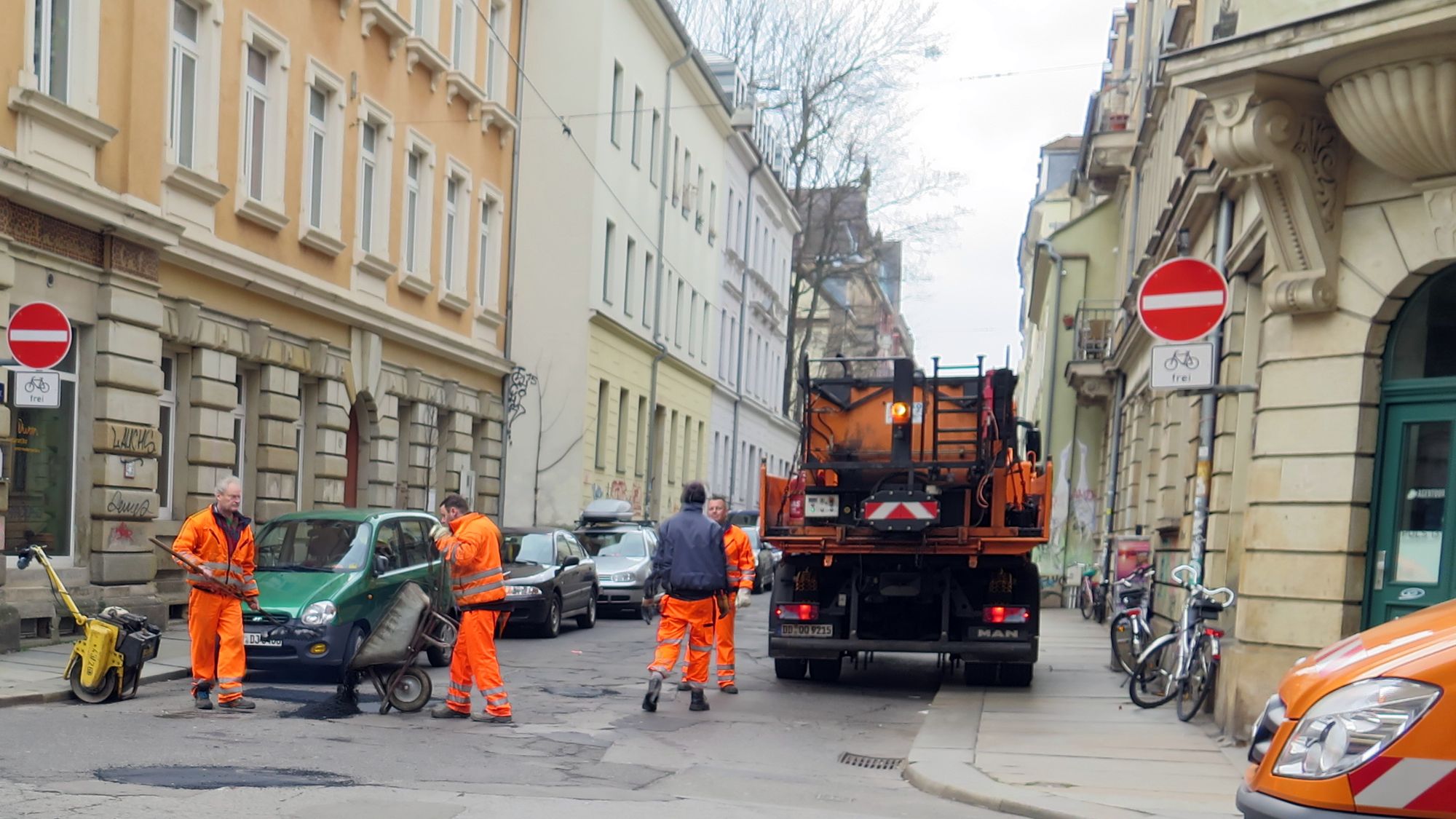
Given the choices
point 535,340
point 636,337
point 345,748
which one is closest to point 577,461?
point 535,340

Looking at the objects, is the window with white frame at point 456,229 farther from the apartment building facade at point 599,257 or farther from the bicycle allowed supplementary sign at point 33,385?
the bicycle allowed supplementary sign at point 33,385

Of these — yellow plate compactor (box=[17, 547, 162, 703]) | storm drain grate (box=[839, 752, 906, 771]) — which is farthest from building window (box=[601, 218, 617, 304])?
storm drain grate (box=[839, 752, 906, 771])

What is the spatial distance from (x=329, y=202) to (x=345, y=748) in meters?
13.7

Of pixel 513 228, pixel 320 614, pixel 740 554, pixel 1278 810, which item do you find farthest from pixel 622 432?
pixel 1278 810

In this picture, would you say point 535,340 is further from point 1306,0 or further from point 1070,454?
point 1306,0

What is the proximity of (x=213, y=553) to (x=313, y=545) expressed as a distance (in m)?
2.65

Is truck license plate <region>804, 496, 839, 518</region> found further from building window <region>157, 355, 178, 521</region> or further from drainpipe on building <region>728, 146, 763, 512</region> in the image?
drainpipe on building <region>728, 146, 763, 512</region>

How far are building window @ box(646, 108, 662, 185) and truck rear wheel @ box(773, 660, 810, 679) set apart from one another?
924 inches

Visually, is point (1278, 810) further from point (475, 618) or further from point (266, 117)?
point (266, 117)

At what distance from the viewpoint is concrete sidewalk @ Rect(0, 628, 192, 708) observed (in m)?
11.0

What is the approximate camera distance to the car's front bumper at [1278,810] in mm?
4133

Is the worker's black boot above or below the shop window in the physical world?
below

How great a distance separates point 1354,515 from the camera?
9695mm

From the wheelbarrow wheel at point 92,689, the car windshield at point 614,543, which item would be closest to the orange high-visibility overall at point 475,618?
the wheelbarrow wheel at point 92,689
